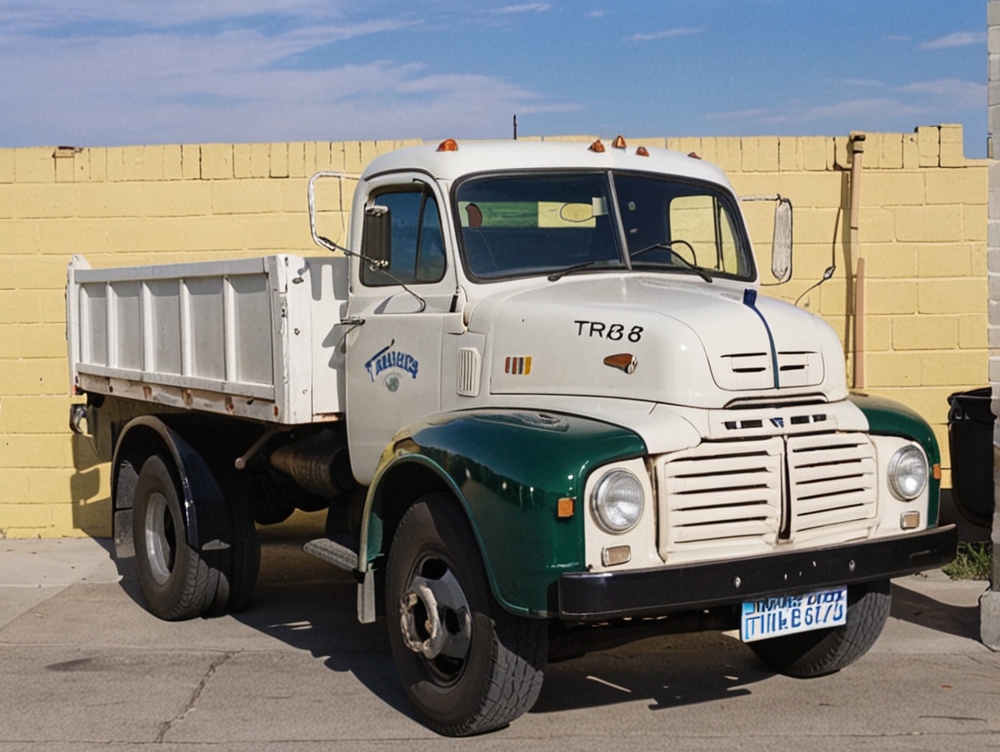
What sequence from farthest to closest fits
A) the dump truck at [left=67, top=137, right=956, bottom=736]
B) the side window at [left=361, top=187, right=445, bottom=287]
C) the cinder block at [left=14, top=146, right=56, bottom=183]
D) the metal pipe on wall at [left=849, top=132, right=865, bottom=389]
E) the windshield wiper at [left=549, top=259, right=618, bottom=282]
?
1. the cinder block at [left=14, top=146, right=56, bottom=183]
2. the metal pipe on wall at [left=849, top=132, right=865, bottom=389]
3. the side window at [left=361, top=187, right=445, bottom=287]
4. the windshield wiper at [left=549, top=259, right=618, bottom=282]
5. the dump truck at [left=67, top=137, right=956, bottom=736]

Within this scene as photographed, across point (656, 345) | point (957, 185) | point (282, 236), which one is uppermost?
point (957, 185)

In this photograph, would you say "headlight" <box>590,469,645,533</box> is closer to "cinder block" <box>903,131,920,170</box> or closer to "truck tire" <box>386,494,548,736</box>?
"truck tire" <box>386,494,548,736</box>

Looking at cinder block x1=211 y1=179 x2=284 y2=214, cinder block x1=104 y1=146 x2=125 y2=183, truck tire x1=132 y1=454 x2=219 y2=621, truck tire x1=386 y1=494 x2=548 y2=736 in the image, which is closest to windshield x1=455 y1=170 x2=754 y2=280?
truck tire x1=386 y1=494 x2=548 y2=736

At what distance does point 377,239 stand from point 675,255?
53.1 inches

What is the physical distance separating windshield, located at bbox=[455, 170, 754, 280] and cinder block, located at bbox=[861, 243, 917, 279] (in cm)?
328

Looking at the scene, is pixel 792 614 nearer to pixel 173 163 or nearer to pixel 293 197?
pixel 293 197

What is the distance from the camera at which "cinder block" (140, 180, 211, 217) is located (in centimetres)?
974

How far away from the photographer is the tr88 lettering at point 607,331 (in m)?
5.26

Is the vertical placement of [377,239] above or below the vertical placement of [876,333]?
above

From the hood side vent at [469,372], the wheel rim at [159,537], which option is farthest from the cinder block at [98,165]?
the hood side vent at [469,372]

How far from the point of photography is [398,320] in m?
6.19

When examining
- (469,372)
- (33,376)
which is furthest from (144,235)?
(469,372)

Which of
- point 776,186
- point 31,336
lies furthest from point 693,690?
point 31,336

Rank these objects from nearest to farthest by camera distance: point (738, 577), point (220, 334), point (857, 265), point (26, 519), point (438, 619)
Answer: point (738, 577) < point (438, 619) < point (220, 334) < point (857, 265) < point (26, 519)
